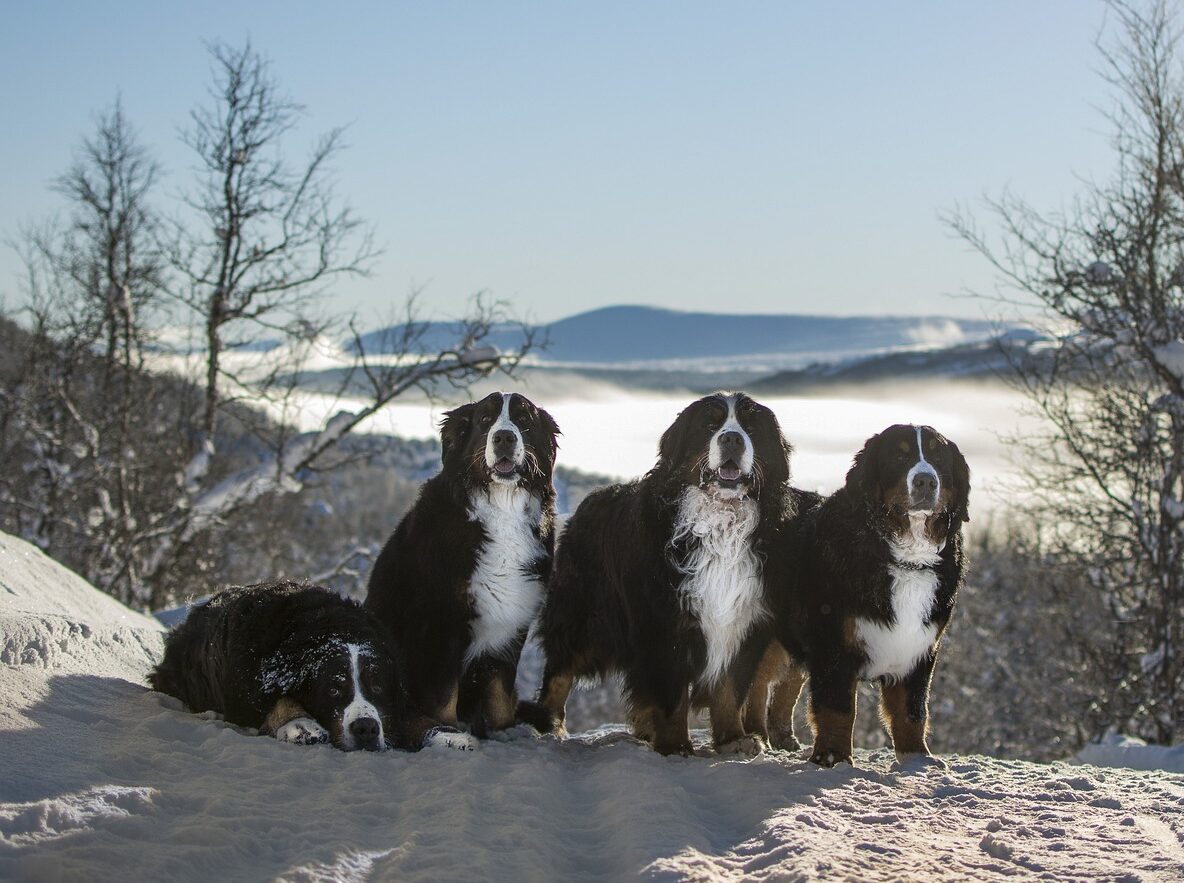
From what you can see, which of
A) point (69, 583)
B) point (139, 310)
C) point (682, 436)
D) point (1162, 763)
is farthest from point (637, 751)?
point (139, 310)

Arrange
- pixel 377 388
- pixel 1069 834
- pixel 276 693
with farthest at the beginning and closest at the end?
1. pixel 377 388
2. pixel 276 693
3. pixel 1069 834

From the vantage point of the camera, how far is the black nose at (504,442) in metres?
7.44

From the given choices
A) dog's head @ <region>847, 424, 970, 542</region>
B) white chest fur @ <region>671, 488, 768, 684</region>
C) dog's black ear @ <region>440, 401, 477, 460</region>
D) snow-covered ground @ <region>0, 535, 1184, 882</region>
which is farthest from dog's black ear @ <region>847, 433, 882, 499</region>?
dog's black ear @ <region>440, 401, 477, 460</region>

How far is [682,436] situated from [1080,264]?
1102 cm

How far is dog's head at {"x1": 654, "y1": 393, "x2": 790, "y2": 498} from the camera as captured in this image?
23.5 feet

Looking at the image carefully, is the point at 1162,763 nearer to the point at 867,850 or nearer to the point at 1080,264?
the point at 867,850

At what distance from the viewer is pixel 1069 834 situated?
5.76 m

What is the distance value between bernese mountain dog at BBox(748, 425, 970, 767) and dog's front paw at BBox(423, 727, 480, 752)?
2.02 meters

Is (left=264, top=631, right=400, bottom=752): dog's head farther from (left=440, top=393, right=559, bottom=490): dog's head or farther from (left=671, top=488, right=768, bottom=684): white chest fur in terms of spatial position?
(left=671, top=488, right=768, bottom=684): white chest fur

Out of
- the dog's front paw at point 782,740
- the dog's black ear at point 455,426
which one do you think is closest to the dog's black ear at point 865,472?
the dog's front paw at point 782,740

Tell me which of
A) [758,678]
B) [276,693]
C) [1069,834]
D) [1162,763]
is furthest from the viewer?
[1162,763]

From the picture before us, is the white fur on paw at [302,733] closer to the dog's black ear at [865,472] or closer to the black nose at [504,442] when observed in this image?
the black nose at [504,442]

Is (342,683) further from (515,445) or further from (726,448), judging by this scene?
(726,448)

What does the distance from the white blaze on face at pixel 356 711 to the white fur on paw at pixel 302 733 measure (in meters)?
0.13
